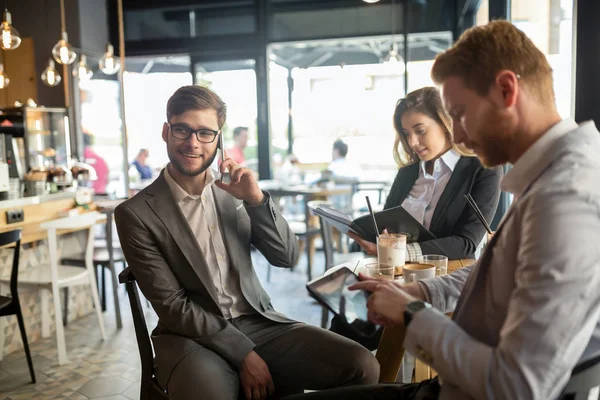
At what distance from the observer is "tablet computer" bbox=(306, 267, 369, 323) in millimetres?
1343

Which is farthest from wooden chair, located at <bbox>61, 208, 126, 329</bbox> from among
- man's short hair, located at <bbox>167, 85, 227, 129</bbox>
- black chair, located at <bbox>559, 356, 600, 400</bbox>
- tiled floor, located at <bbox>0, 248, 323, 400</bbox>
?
black chair, located at <bbox>559, 356, 600, 400</bbox>

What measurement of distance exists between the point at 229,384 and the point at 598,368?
1.02 meters

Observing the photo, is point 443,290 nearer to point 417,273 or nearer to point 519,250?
point 417,273

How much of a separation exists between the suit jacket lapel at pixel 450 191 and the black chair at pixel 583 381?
1.37 metres

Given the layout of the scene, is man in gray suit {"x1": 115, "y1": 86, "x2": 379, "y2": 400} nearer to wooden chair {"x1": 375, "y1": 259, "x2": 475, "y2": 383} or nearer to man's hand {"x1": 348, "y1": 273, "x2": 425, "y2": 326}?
wooden chair {"x1": 375, "y1": 259, "x2": 475, "y2": 383}

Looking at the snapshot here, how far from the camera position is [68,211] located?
4.25 metres

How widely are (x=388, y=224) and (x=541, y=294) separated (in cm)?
114

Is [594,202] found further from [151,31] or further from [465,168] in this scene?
[151,31]

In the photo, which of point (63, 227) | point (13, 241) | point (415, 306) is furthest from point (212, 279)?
point (63, 227)

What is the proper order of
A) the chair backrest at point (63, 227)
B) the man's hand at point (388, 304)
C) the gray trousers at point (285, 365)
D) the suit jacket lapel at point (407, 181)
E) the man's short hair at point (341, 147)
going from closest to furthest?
the man's hand at point (388, 304), the gray trousers at point (285, 365), the suit jacket lapel at point (407, 181), the chair backrest at point (63, 227), the man's short hair at point (341, 147)

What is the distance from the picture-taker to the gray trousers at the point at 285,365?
1.57 metres

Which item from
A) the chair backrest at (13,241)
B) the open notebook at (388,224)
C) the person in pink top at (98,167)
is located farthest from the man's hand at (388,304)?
the person in pink top at (98,167)

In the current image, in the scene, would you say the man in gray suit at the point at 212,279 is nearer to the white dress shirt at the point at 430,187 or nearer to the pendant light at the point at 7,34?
the white dress shirt at the point at 430,187

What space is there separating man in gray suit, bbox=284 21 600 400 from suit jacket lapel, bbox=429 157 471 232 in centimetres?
113
